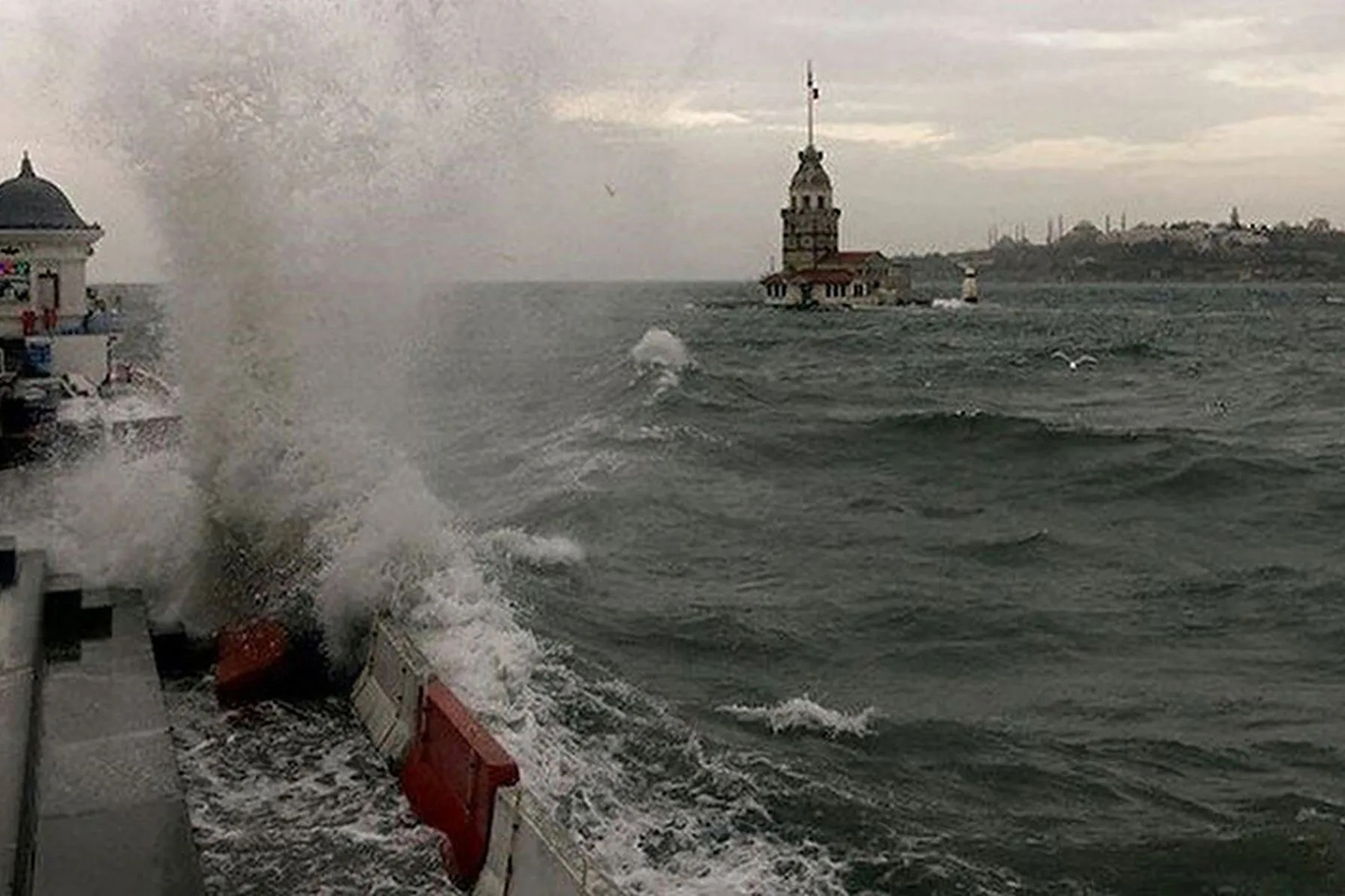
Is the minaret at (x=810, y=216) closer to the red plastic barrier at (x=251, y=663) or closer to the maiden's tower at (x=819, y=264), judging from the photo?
the maiden's tower at (x=819, y=264)

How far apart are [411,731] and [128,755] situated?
5.45 feet

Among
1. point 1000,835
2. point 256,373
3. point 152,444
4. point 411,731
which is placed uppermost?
point 256,373

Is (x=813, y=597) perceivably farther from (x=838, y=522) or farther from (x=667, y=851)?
(x=667, y=851)

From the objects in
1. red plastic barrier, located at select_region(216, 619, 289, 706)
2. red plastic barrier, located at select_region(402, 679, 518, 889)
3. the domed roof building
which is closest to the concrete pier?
red plastic barrier, located at select_region(216, 619, 289, 706)

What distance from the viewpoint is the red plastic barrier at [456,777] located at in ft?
21.8

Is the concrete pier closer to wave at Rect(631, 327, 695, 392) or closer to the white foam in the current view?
the white foam

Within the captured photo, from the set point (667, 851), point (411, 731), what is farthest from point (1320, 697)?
point (411, 731)

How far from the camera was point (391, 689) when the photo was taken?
345 inches

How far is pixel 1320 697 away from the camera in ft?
34.5

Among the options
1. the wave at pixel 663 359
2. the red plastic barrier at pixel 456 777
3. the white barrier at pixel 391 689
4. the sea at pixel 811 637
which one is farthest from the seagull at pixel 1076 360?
the red plastic barrier at pixel 456 777

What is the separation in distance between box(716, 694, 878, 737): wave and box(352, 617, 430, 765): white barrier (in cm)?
267

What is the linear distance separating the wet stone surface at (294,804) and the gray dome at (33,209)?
21861 mm

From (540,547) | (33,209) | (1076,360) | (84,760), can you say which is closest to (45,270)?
(33,209)

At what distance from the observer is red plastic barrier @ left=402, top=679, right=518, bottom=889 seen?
663 cm
